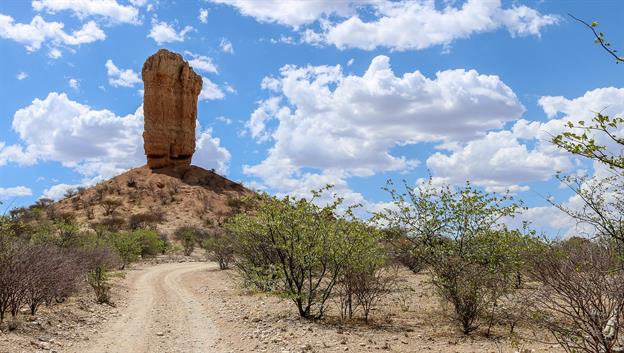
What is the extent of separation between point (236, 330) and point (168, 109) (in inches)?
2548

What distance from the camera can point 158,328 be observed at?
1298 cm

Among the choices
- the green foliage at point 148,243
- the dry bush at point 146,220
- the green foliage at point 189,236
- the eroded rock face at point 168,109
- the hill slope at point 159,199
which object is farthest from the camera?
the eroded rock face at point 168,109

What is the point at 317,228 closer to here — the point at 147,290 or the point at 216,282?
the point at 147,290

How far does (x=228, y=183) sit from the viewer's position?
78.6 meters

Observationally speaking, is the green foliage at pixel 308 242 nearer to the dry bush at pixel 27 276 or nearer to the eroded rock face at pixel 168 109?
the dry bush at pixel 27 276

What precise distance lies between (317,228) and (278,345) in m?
3.68

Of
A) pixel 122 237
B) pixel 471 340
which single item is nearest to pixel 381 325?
pixel 471 340

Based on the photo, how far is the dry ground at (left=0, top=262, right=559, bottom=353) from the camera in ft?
34.3

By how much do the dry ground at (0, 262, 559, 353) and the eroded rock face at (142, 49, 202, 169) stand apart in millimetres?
57568

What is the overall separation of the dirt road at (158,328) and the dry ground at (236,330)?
21mm

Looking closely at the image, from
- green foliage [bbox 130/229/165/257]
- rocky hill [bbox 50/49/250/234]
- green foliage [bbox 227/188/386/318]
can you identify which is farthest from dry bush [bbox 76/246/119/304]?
rocky hill [bbox 50/49/250/234]

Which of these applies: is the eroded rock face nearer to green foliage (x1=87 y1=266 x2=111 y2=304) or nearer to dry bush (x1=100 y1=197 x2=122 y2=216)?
dry bush (x1=100 y1=197 x2=122 y2=216)

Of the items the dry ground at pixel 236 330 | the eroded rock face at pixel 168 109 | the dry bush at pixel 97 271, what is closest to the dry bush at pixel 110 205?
the eroded rock face at pixel 168 109

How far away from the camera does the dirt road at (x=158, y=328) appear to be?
428 inches
